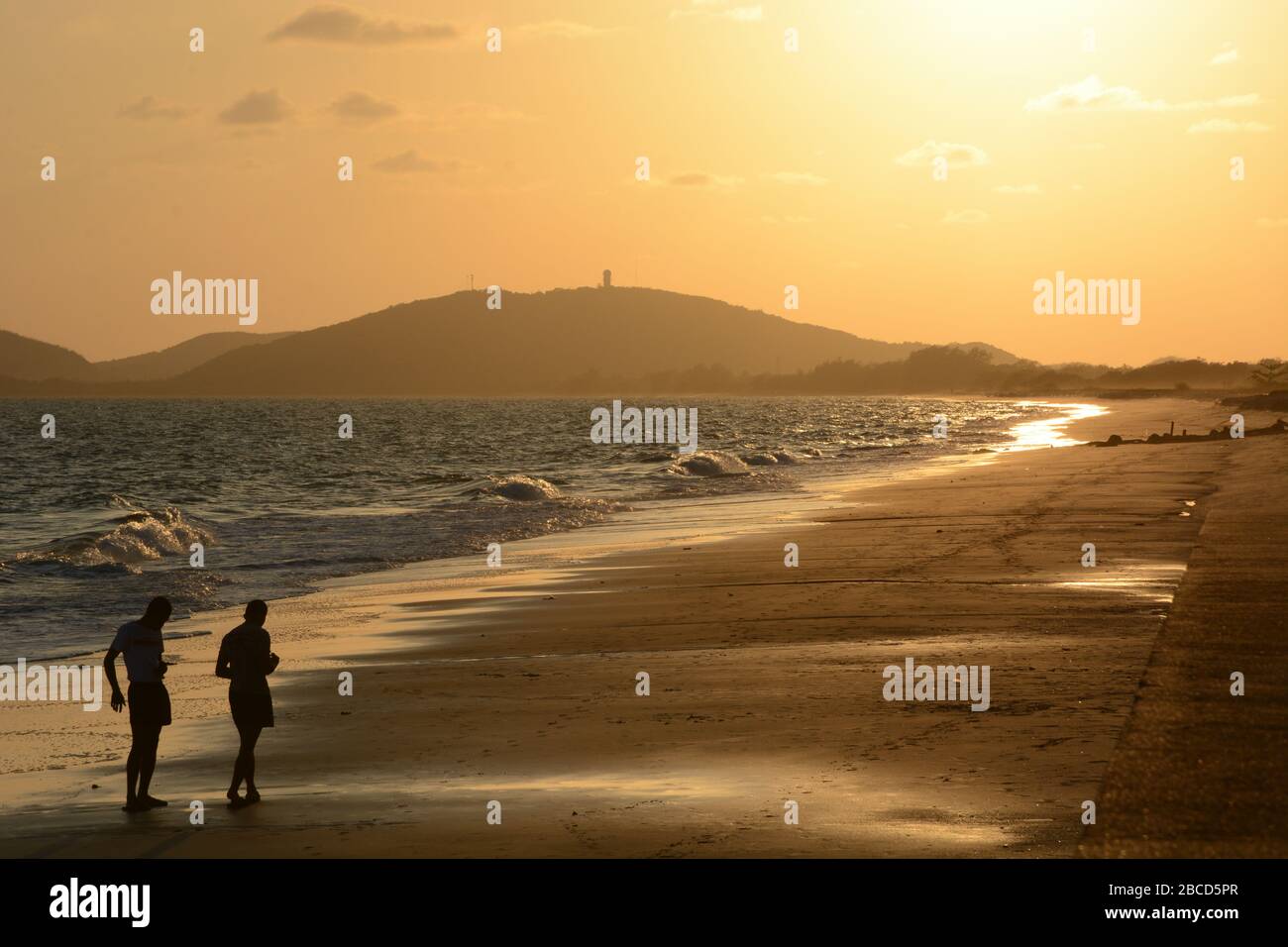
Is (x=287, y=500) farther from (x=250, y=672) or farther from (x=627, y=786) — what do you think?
(x=627, y=786)

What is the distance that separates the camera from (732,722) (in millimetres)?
12023

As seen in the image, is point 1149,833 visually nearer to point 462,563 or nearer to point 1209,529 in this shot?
point 1209,529

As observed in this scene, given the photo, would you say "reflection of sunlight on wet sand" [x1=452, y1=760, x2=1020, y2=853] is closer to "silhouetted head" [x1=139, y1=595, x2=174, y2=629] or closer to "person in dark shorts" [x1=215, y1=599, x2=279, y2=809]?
"person in dark shorts" [x1=215, y1=599, x2=279, y2=809]

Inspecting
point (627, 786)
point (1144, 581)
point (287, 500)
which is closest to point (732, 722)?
point (627, 786)

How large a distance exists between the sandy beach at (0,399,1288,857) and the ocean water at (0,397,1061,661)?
179 inches

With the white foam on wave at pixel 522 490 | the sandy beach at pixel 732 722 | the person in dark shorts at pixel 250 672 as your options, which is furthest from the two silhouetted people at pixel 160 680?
the white foam on wave at pixel 522 490

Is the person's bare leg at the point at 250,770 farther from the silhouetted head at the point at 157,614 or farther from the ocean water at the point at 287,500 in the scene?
the ocean water at the point at 287,500

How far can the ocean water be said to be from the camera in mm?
25844

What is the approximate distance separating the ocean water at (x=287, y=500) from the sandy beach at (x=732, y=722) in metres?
4.55

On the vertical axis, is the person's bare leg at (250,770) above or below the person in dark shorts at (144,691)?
below

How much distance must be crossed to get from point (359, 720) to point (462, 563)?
49.2 ft

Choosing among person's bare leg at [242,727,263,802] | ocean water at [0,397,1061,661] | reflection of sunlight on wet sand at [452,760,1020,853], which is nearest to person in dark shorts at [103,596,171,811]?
person's bare leg at [242,727,263,802]

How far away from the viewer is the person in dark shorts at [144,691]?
34.1ft
